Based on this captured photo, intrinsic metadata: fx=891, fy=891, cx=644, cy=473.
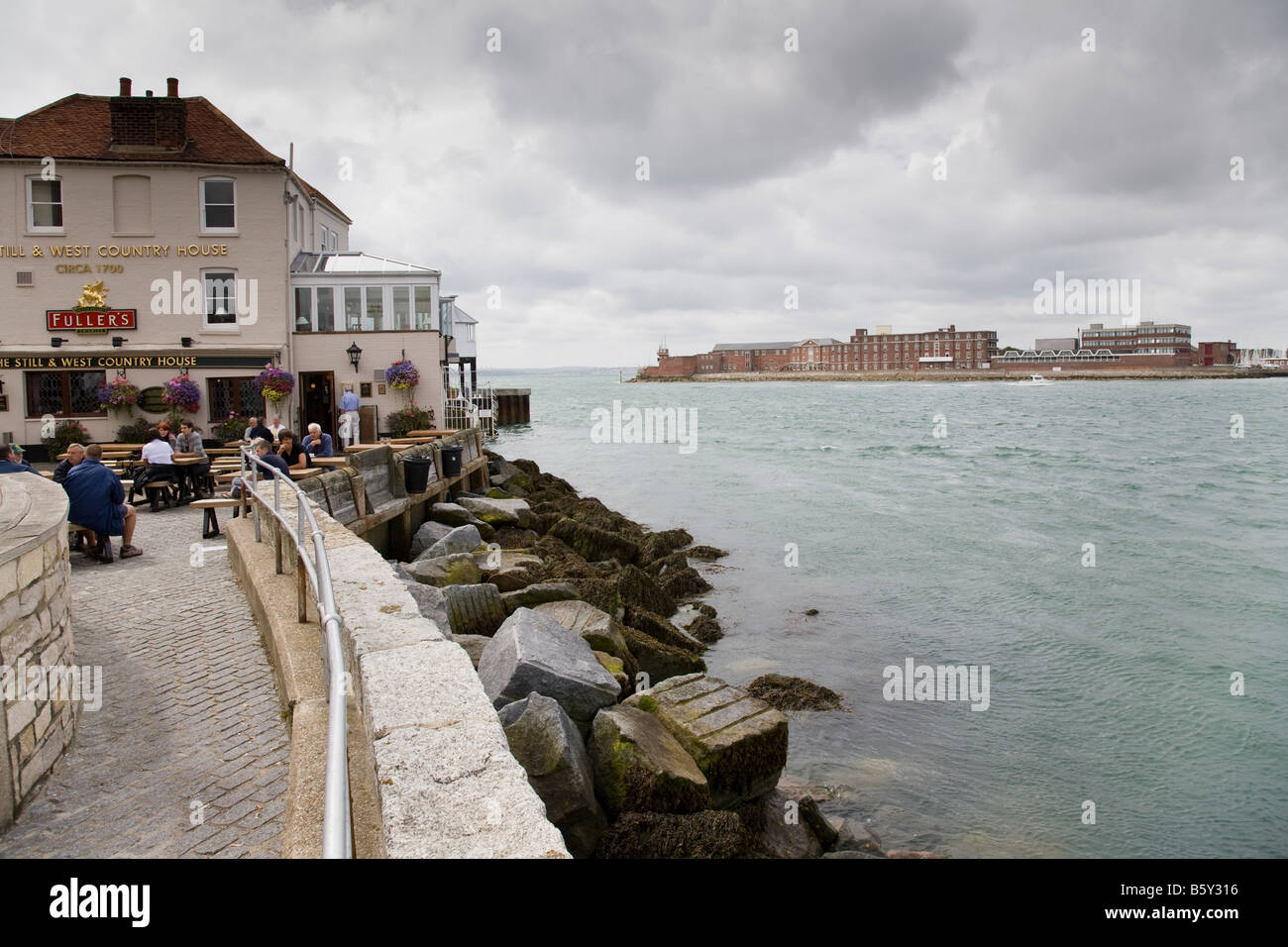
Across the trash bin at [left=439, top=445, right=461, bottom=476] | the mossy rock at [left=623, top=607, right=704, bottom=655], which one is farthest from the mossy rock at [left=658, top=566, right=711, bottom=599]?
the trash bin at [left=439, top=445, right=461, bottom=476]

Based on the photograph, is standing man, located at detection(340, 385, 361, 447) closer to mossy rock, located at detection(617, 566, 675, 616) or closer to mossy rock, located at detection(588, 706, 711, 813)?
mossy rock, located at detection(617, 566, 675, 616)

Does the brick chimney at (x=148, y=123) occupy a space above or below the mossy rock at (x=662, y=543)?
above

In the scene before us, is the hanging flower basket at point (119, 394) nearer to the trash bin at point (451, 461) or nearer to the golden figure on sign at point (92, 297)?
the golden figure on sign at point (92, 297)

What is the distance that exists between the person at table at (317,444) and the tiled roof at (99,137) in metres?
13.2

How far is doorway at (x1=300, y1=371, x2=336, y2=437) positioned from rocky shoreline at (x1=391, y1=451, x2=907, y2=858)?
17803mm

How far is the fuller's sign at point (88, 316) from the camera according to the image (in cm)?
2691

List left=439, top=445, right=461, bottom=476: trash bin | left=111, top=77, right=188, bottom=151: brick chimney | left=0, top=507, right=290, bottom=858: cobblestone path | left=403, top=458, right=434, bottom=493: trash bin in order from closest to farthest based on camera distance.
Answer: left=0, top=507, right=290, bottom=858: cobblestone path → left=403, top=458, right=434, bottom=493: trash bin → left=439, top=445, right=461, bottom=476: trash bin → left=111, top=77, right=188, bottom=151: brick chimney

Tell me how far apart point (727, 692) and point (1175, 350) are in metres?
214

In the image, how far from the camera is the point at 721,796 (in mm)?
7469

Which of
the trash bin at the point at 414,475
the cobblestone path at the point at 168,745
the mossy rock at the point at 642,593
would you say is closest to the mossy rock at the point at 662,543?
the mossy rock at the point at 642,593

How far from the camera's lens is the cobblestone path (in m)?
5.26

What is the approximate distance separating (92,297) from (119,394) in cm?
342

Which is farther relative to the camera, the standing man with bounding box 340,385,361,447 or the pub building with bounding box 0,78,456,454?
the pub building with bounding box 0,78,456,454
